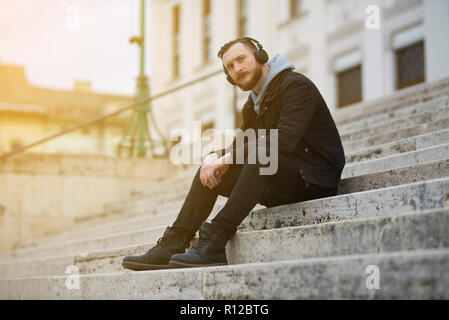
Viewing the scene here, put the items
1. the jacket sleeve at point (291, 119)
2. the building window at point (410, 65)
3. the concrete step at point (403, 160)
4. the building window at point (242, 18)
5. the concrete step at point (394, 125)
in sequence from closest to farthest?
the jacket sleeve at point (291, 119) < the concrete step at point (403, 160) < the concrete step at point (394, 125) < the building window at point (410, 65) < the building window at point (242, 18)

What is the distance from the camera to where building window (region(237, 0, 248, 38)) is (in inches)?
787

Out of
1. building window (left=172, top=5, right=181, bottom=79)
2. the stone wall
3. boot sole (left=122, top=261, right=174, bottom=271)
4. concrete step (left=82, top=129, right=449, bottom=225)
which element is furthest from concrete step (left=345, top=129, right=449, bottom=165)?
building window (left=172, top=5, right=181, bottom=79)

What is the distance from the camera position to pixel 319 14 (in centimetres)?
1623

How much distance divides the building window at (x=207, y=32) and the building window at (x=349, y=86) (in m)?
6.75

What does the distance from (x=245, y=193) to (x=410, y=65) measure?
11012 millimetres

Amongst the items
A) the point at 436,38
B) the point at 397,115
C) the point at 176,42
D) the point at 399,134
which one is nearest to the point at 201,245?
the point at 399,134

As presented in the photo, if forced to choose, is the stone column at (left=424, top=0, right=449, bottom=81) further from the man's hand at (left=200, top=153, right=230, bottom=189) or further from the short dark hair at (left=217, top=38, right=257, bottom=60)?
the man's hand at (left=200, top=153, right=230, bottom=189)

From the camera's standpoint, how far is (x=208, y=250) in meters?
3.66

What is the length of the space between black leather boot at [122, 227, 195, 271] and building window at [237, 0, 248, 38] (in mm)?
16394

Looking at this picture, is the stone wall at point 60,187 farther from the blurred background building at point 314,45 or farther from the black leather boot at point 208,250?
the black leather boot at point 208,250

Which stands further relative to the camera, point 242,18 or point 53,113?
point 53,113

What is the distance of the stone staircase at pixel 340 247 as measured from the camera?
2654 millimetres

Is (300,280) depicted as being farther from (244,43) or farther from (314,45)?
(314,45)

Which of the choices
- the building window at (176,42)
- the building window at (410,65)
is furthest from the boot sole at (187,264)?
the building window at (176,42)
